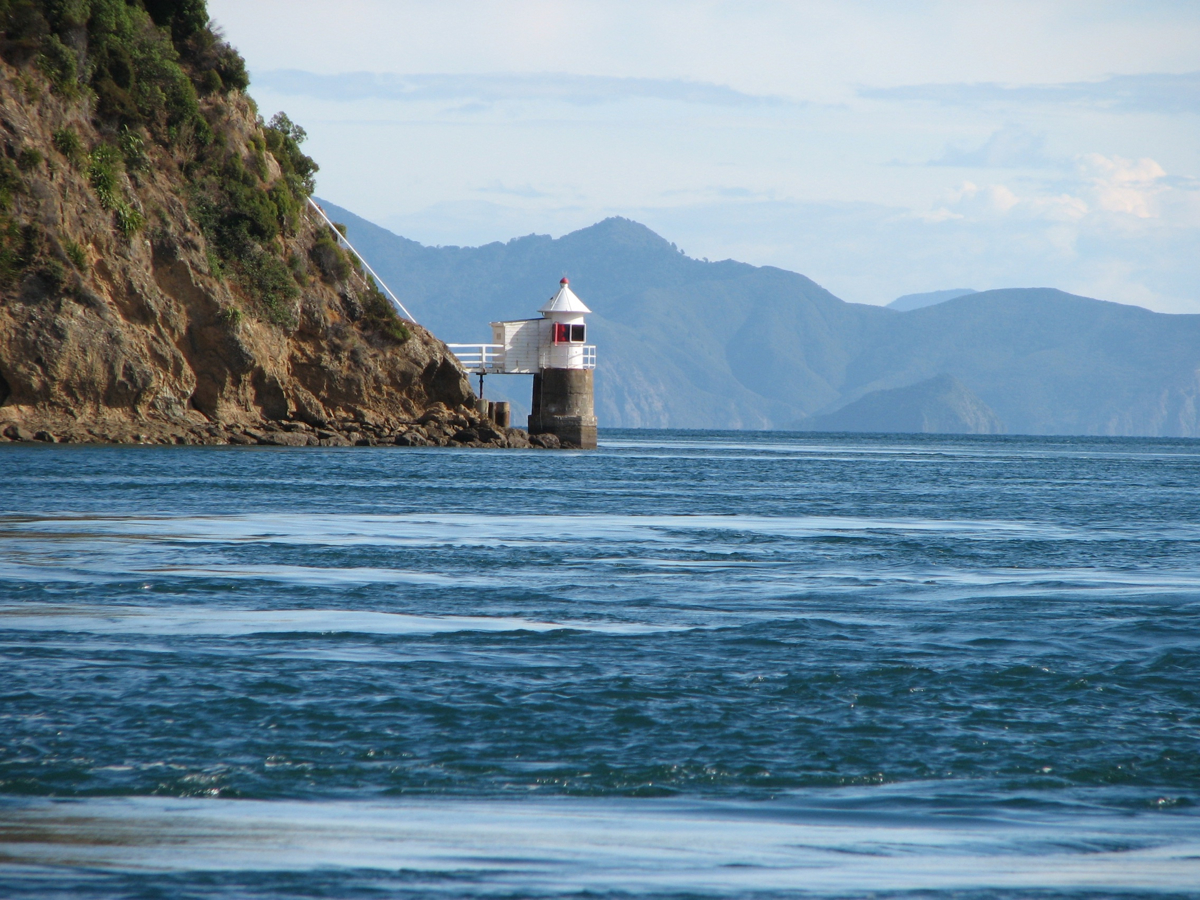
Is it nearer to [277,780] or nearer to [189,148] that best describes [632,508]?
[277,780]

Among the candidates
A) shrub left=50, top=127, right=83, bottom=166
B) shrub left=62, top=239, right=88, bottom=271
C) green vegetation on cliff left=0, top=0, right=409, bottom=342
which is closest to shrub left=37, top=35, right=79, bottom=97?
green vegetation on cliff left=0, top=0, right=409, bottom=342

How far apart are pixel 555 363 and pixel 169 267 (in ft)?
64.3

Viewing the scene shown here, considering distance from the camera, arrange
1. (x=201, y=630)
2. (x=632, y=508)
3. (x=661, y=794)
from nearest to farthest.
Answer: (x=661, y=794)
(x=201, y=630)
(x=632, y=508)

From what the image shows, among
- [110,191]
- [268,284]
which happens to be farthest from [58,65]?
[268,284]

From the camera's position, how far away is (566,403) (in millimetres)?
63156

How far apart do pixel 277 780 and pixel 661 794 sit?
2065mm

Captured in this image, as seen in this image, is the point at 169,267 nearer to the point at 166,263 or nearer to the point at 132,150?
the point at 166,263

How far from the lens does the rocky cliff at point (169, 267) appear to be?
1772 inches

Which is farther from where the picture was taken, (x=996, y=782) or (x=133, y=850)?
(x=996, y=782)

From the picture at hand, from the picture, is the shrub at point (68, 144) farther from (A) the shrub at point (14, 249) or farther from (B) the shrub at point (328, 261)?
(B) the shrub at point (328, 261)

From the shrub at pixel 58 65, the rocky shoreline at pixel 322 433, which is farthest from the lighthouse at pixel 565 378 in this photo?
the shrub at pixel 58 65

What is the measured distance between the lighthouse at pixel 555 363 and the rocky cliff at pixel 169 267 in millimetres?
3487

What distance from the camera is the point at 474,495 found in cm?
3005

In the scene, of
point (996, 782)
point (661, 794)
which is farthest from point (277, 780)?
point (996, 782)
